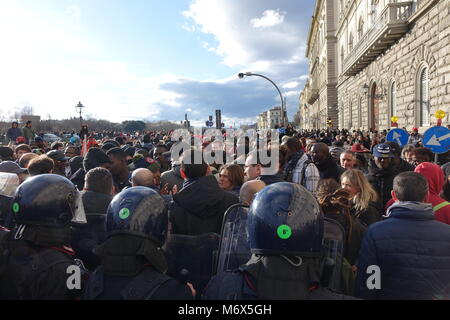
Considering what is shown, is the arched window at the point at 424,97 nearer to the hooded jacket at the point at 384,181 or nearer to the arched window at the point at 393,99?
the arched window at the point at 393,99

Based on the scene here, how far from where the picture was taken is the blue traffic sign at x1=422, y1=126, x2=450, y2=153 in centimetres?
655

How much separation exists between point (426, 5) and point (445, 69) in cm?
301

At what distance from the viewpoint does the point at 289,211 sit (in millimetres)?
1832

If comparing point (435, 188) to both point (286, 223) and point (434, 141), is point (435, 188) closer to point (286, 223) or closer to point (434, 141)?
point (286, 223)

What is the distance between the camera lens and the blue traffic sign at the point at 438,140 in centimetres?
655

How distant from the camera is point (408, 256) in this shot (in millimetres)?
2238

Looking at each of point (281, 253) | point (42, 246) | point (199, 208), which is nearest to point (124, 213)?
point (42, 246)

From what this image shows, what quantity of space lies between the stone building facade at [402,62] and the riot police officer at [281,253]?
13845 millimetres

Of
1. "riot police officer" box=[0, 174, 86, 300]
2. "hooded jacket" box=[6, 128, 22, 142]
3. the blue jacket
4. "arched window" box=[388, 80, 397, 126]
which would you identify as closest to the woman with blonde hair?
the blue jacket

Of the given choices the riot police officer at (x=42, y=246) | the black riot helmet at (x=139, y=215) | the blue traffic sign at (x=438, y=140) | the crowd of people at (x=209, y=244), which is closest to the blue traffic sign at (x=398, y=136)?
the blue traffic sign at (x=438, y=140)

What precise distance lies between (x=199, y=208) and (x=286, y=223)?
4.55 feet

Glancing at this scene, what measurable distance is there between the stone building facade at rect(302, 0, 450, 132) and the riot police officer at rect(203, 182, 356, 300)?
13845mm

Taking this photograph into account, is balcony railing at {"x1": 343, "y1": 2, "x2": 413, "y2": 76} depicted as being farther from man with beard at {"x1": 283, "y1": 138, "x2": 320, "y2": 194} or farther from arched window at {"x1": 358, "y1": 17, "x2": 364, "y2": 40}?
man with beard at {"x1": 283, "y1": 138, "x2": 320, "y2": 194}
